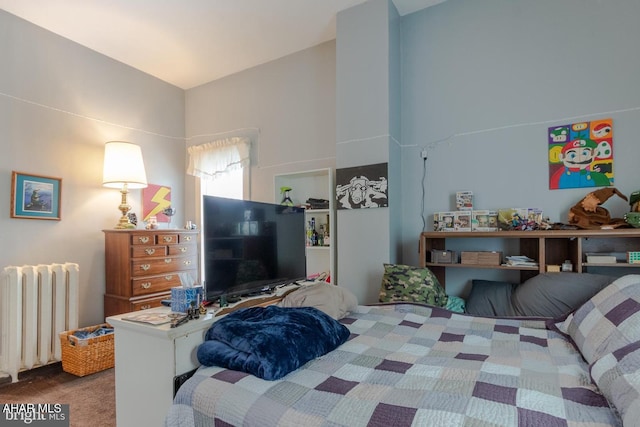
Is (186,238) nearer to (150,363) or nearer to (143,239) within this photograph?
(143,239)

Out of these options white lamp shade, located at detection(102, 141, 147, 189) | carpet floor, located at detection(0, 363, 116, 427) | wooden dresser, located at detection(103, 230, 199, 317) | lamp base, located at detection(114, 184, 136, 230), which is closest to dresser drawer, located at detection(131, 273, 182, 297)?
wooden dresser, located at detection(103, 230, 199, 317)

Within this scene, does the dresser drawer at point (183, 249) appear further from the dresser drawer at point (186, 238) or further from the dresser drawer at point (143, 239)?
the dresser drawer at point (143, 239)

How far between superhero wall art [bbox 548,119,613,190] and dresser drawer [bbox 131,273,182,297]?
9.78ft

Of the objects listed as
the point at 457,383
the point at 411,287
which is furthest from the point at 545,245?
the point at 457,383

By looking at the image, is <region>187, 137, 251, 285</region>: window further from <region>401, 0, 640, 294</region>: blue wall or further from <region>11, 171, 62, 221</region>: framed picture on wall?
<region>401, 0, 640, 294</region>: blue wall

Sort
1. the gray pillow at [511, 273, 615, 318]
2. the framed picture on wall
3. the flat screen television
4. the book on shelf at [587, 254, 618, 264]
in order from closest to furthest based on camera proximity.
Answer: the flat screen television < the gray pillow at [511, 273, 615, 318] < the book on shelf at [587, 254, 618, 264] < the framed picture on wall

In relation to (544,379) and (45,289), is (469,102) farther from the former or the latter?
(45,289)

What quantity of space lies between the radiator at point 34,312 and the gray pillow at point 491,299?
3.04m

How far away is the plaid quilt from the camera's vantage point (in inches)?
32.6

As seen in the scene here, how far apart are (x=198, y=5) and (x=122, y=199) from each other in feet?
6.03

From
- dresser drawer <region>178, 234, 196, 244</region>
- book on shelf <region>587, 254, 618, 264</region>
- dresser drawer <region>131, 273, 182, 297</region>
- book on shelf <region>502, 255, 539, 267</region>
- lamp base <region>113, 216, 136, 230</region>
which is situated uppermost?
lamp base <region>113, 216, 136, 230</region>

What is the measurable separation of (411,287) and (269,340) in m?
1.24

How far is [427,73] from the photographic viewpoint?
8.90ft

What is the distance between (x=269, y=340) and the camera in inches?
43.8
